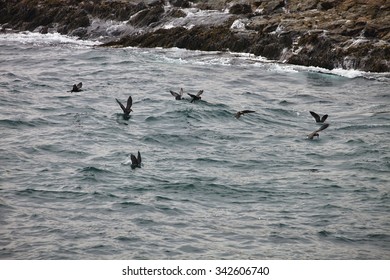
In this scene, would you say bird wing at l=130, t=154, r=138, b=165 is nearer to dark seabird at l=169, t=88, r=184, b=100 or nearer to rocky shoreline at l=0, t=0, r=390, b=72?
dark seabird at l=169, t=88, r=184, b=100

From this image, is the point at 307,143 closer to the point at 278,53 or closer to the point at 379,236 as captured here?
the point at 379,236

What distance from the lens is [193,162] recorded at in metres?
21.7

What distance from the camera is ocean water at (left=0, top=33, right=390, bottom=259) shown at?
16125 mm

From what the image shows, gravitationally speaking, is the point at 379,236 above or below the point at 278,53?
below

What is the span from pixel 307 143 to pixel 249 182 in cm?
444

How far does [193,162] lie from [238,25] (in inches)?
660

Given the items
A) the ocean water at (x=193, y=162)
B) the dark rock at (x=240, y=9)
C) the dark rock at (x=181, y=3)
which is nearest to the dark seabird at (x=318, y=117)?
the ocean water at (x=193, y=162)

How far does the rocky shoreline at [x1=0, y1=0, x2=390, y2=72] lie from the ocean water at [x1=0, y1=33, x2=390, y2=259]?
3.34 feet

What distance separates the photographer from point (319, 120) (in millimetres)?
26391

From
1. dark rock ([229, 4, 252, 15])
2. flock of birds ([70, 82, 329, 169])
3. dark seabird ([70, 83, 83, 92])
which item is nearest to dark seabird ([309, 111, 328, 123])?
flock of birds ([70, 82, 329, 169])
